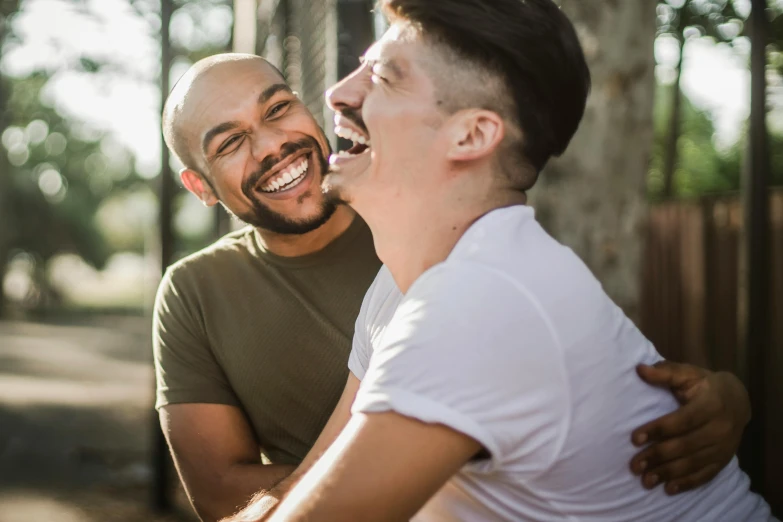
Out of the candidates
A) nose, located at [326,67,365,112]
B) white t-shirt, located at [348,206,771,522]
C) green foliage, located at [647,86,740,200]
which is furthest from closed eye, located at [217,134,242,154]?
green foliage, located at [647,86,740,200]

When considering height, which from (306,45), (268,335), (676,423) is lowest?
(268,335)

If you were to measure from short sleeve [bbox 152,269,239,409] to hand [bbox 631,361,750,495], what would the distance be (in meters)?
1.59

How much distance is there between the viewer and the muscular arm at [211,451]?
289 centimetres

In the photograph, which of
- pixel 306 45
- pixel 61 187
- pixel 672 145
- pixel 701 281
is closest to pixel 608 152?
pixel 306 45

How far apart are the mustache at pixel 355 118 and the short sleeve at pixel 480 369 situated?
2.11 ft

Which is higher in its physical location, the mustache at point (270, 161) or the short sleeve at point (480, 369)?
the mustache at point (270, 161)

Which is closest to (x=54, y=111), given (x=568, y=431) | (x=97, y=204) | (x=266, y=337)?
(x=97, y=204)

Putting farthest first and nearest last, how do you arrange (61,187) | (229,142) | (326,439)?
(61,187) < (229,142) < (326,439)

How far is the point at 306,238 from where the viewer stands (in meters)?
3.09

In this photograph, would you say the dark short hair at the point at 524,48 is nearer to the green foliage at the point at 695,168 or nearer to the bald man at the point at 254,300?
the bald man at the point at 254,300

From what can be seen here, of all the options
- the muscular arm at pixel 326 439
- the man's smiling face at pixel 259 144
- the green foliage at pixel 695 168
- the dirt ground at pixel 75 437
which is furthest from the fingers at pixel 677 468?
the green foliage at pixel 695 168

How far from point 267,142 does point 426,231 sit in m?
1.27

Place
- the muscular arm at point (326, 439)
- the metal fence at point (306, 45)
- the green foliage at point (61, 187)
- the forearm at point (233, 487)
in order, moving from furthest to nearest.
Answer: the green foliage at point (61, 187) → the metal fence at point (306, 45) → the forearm at point (233, 487) → the muscular arm at point (326, 439)

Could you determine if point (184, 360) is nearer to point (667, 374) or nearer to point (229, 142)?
point (229, 142)
